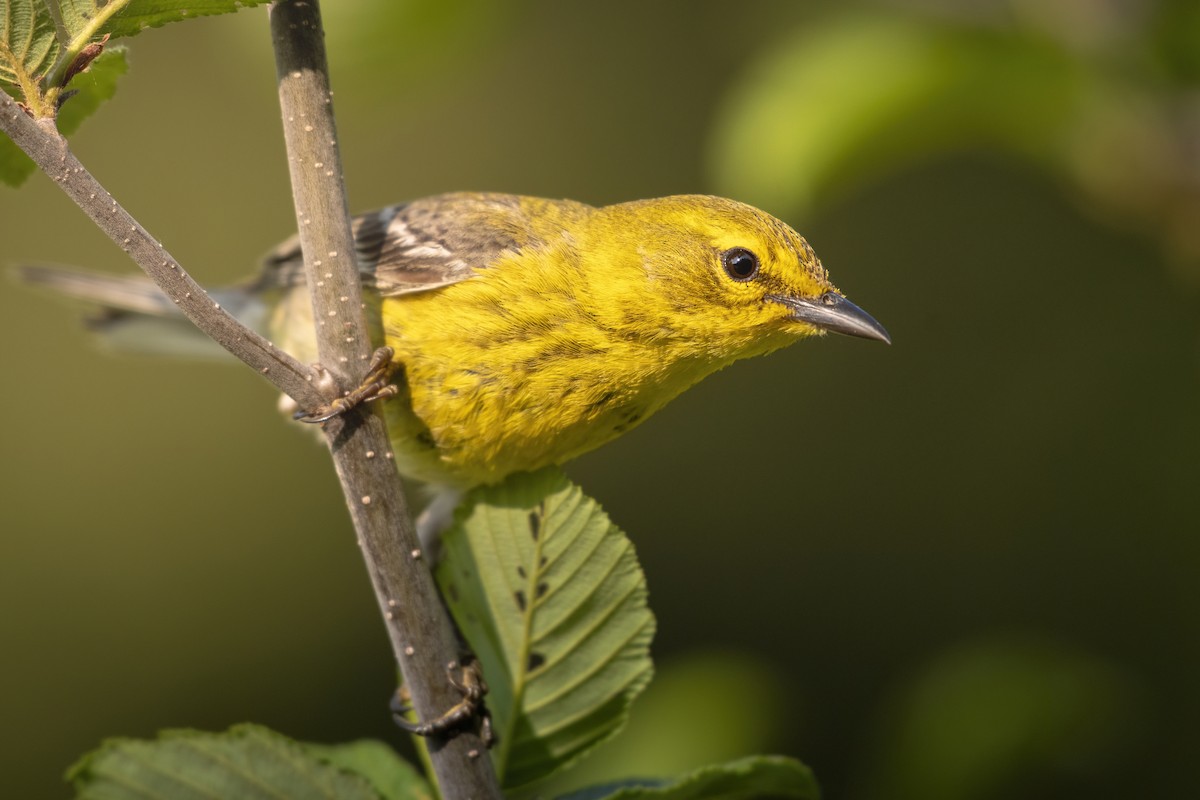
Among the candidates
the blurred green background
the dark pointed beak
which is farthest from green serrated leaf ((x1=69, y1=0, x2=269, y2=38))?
the blurred green background

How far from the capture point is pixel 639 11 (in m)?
9.63

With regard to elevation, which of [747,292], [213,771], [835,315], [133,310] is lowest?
[213,771]

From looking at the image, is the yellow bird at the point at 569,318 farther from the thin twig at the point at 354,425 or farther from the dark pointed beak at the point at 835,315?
the thin twig at the point at 354,425

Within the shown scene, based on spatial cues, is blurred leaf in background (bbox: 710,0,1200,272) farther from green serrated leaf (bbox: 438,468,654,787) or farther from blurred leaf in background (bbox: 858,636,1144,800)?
green serrated leaf (bbox: 438,468,654,787)

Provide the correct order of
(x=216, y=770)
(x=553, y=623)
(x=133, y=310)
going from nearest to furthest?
(x=216, y=770), (x=553, y=623), (x=133, y=310)

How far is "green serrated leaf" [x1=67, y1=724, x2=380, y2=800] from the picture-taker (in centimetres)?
192

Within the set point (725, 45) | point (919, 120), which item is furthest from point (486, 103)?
point (919, 120)

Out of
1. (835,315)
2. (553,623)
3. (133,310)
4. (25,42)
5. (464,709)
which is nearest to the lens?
(25,42)

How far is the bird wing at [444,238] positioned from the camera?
3303 mm

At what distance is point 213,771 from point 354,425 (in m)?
0.59

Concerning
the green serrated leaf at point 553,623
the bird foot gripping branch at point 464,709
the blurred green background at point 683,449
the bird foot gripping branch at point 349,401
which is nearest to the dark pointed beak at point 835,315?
the blurred green background at point 683,449

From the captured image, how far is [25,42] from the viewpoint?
167 cm

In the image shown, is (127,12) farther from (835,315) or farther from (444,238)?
(835,315)

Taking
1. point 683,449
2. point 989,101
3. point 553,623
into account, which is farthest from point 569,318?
point 683,449
